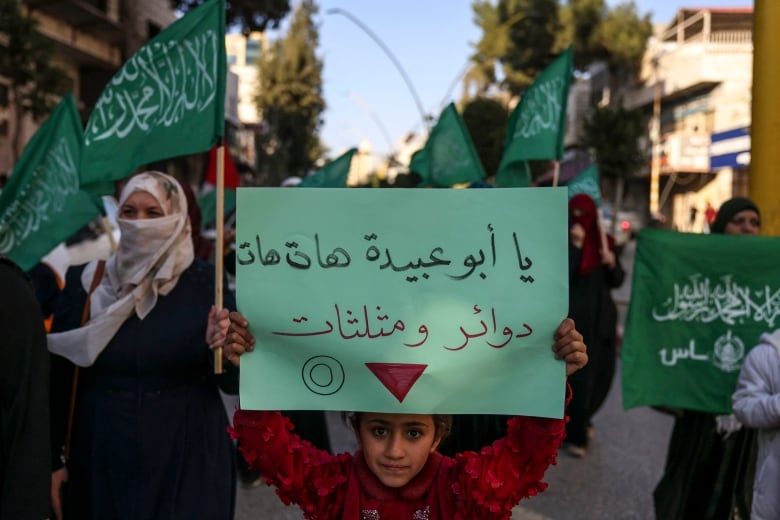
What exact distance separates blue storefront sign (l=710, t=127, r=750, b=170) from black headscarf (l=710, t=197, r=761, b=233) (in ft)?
83.9

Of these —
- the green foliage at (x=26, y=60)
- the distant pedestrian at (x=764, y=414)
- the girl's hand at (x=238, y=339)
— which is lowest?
the distant pedestrian at (x=764, y=414)

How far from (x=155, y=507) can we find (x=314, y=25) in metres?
46.1

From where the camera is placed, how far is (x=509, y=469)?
209 cm

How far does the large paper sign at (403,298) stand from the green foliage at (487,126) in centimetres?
2242

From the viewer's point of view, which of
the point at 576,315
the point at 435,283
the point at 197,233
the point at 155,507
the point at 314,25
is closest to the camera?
the point at 435,283

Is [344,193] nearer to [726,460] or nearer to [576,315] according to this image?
[726,460]

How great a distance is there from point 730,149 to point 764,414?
30768 millimetres

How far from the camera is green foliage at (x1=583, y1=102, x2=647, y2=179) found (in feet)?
113

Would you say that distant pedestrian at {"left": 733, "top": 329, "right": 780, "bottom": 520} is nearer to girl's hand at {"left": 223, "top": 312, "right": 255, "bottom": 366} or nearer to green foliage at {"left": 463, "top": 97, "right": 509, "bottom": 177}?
girl's hand at {"left": 223, "top": 312, "right": 255, "bottom": 366}

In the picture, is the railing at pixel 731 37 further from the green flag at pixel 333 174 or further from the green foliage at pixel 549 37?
the green flag at pixel 333 174

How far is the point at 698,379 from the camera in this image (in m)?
3.85

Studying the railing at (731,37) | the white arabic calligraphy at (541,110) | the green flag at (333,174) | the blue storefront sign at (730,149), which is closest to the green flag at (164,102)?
the white arabic calligraphy at (541,110)

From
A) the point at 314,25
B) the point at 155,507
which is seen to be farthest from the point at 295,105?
the point at 155,507

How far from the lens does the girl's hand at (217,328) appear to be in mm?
2525
